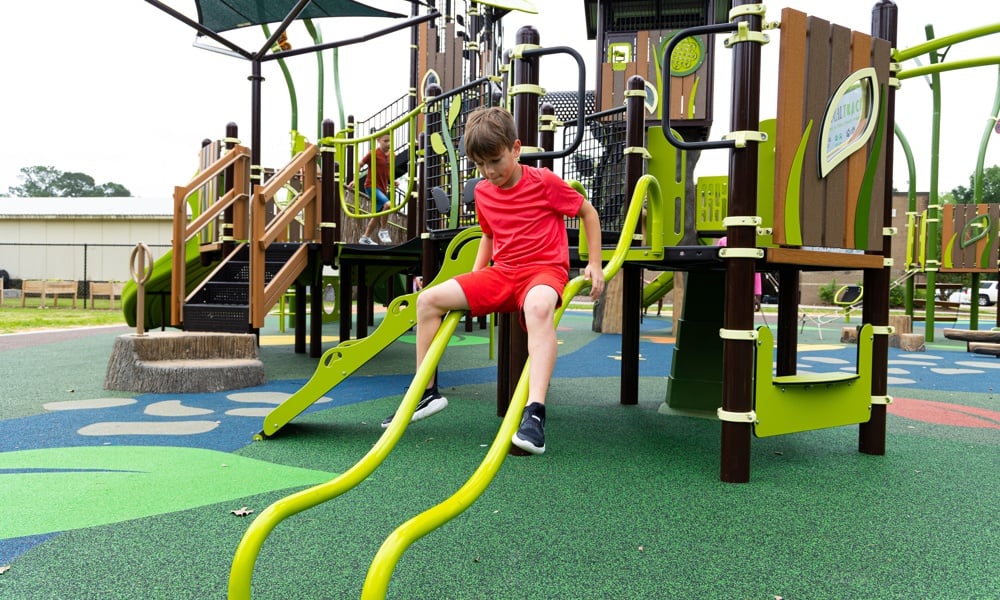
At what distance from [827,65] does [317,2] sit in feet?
28.2

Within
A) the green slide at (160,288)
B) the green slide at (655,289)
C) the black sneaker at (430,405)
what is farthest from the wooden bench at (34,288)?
the black sneaker at (430,405)

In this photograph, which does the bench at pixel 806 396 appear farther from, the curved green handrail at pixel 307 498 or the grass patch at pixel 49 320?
the grass patch at pixel 49 320

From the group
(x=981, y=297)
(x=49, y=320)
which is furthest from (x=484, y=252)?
(x=981, y=297)

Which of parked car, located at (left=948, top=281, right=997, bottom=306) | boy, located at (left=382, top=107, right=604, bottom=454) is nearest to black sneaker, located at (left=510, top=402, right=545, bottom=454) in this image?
boy, located at (left=382, top=107, right=604, bottom=454)

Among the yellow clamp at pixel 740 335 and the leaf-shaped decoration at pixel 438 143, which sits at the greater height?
the leaf-shaped decoration at pixel 438 143

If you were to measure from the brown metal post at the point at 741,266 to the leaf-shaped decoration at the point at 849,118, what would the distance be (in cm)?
55

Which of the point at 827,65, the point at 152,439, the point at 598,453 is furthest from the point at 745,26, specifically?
the point at 152,439

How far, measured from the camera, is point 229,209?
8195mm

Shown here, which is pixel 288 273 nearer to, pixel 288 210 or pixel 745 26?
pixel 288 210

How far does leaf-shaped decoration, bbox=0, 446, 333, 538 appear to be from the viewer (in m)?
2.88

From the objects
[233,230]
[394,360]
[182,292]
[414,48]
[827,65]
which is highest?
[414,48]

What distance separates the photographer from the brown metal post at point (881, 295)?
14.0ft

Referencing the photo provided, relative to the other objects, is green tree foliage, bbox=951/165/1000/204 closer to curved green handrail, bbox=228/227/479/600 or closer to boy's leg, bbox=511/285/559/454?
boy's leg, bbox=511/285/559/454

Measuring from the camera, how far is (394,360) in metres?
8.98
